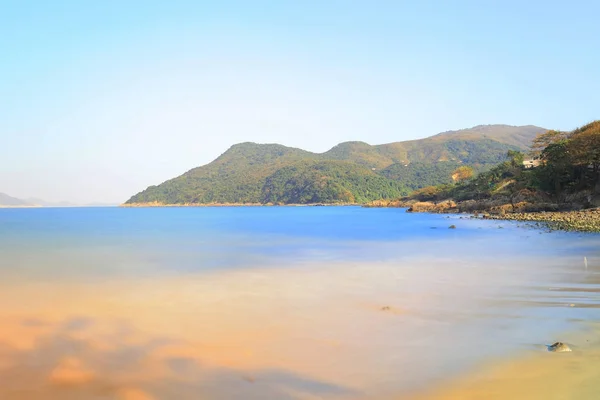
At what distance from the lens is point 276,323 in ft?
27.3

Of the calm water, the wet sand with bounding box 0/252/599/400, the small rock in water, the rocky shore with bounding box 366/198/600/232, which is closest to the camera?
the wet sand with bounding box 0/252/599/400

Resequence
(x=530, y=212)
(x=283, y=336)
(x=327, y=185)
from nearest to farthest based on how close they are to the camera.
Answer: (x=283, y=336), (x=530, y=212), (x=327, y=185)

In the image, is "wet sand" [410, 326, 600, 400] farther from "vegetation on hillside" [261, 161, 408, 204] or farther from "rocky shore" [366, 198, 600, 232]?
"vegetation on hillside" [261, 161, 408, 204]

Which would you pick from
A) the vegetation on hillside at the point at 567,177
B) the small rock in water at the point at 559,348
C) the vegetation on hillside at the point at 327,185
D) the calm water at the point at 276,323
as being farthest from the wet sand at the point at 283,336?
the vegetation on hillside at the point at 327,185

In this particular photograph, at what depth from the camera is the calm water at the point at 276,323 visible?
18.3ft

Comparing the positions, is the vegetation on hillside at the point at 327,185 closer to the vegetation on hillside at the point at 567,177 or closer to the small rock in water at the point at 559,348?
the vegetation on hillside at the point at 567,177

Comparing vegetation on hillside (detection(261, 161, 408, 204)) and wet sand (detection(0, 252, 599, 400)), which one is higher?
vegetation on hillside (detection(261, 161, 408, 204))

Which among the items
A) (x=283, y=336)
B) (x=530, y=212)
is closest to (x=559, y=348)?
(x=283, y=336)

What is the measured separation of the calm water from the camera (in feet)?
18.3

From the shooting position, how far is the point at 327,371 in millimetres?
5766

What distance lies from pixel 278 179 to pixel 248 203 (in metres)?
15.4

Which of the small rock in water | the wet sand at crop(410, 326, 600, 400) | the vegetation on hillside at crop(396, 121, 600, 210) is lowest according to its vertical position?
the wet sand at crop(410, 326, 600, 400)

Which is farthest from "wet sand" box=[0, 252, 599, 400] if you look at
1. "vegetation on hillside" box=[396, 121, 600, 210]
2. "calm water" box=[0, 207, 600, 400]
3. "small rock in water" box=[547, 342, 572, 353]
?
"vegetation on hillside" box=[396, 121, 600, 210]

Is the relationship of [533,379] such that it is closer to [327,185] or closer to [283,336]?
[283,336]
